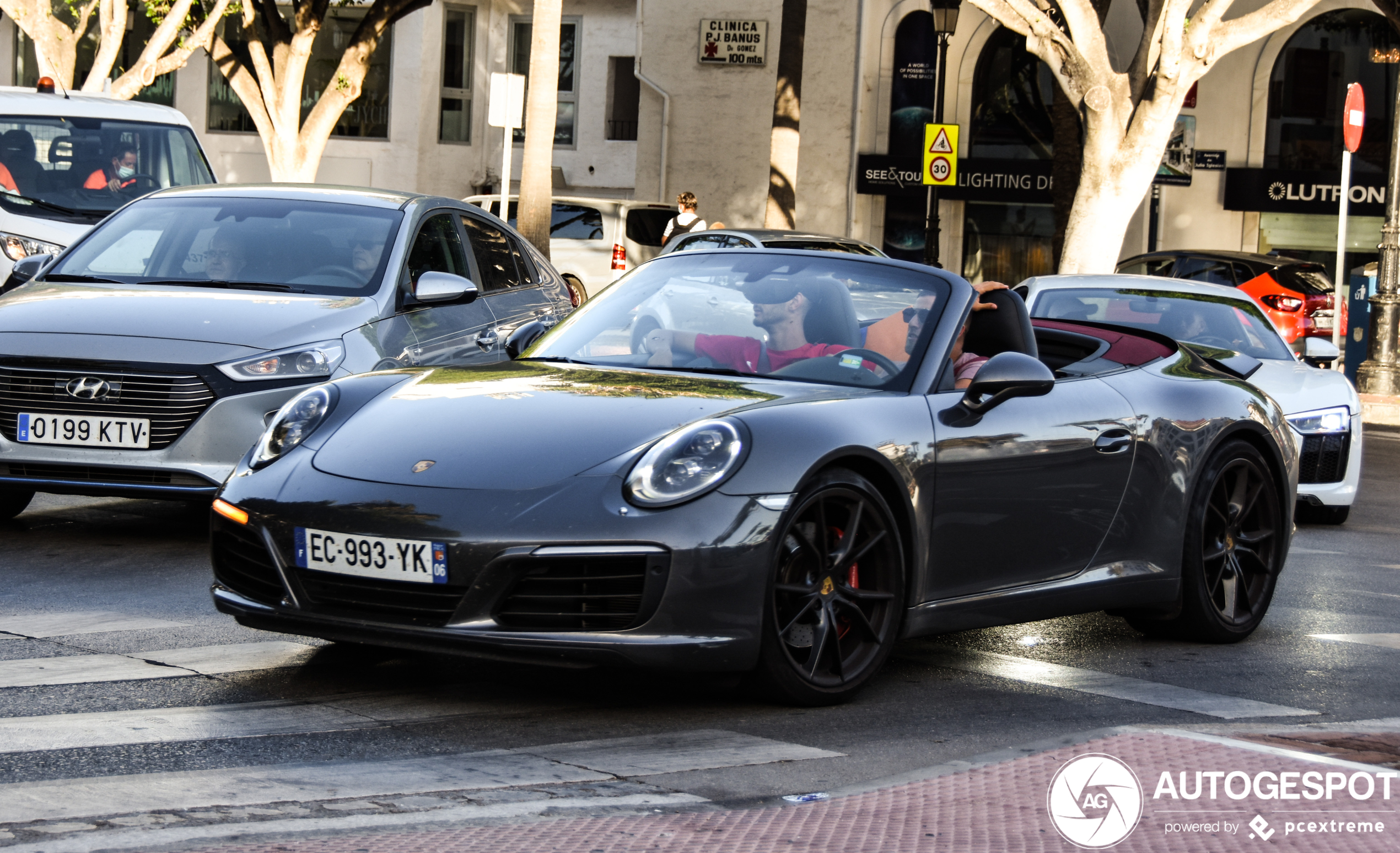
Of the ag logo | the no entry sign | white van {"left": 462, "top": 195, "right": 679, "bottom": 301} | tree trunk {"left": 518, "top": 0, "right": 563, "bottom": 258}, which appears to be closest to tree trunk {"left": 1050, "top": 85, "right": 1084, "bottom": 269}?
white van {"left": 462, "top": 195, "right": 679, "bottom": 301}

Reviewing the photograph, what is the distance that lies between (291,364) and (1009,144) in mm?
26957

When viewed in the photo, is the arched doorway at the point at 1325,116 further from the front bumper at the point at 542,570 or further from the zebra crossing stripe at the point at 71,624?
the front bumper at the point at 542,570

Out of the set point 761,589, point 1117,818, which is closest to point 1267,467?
point 761,589

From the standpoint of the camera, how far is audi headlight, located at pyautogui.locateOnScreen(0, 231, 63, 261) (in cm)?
1280

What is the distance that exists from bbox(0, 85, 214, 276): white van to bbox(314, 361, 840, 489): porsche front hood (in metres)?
8.17

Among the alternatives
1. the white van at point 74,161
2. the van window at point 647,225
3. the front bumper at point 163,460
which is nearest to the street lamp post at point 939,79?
the van window at point 647,225

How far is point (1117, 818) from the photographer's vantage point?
4004 mm

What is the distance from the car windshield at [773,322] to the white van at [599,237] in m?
19.1

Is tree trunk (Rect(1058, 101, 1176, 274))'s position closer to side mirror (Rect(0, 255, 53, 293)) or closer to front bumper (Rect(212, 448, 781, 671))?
side mirror (Rect(0, 255, 53, 293))

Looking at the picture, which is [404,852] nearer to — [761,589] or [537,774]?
[537,774]

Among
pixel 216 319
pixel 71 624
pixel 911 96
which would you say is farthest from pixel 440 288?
pixel 911 96

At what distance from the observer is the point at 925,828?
153 inches

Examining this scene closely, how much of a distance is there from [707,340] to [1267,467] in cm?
246
